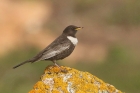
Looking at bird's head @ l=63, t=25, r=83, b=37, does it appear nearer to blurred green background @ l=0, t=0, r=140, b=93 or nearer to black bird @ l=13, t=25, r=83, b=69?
black bird @ l=13, t=25, r=83, b=69

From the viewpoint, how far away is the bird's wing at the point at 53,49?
11.4 m

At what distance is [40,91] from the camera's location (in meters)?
10.0

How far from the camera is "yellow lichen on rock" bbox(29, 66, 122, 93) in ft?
33.3

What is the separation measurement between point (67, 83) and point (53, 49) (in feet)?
4.11

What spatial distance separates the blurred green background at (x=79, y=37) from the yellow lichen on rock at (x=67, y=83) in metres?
9.15

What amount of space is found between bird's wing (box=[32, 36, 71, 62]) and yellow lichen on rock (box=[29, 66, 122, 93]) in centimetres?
48

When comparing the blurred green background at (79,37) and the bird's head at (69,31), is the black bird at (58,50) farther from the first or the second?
the blurred green background at (79,37)

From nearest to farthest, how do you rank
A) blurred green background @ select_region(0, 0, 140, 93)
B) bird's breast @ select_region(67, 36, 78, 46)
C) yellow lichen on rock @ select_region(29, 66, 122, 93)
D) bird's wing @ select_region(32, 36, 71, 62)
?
yellow lichen on rock @ select_region(29, 66, 122, 93) < bird's wing @ select_region(32, 36, 71, 62) < bird's breast @ select_region(67, 36, 78, 46) < blurred green background @ select_region(0, 0, 140, 93)

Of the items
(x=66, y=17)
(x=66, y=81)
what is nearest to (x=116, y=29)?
(x=66, y=17)

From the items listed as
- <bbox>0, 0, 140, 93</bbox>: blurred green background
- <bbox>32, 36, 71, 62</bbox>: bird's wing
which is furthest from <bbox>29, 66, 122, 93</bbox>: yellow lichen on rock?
<bbox>0, 0, 140, 93</bbox>: blurred green background

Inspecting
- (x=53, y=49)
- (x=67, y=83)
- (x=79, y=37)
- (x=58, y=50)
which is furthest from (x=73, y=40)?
(x=79, y=37)

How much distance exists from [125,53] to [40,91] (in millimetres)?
16653

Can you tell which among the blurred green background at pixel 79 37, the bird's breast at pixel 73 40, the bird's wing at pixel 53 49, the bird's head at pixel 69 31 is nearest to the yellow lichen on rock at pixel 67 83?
the bird's wing at pixel 53 49

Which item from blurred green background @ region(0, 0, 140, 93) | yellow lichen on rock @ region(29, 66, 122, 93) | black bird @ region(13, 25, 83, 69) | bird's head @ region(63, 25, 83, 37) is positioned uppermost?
bird's head @ region(63, 25, 83, 37)
